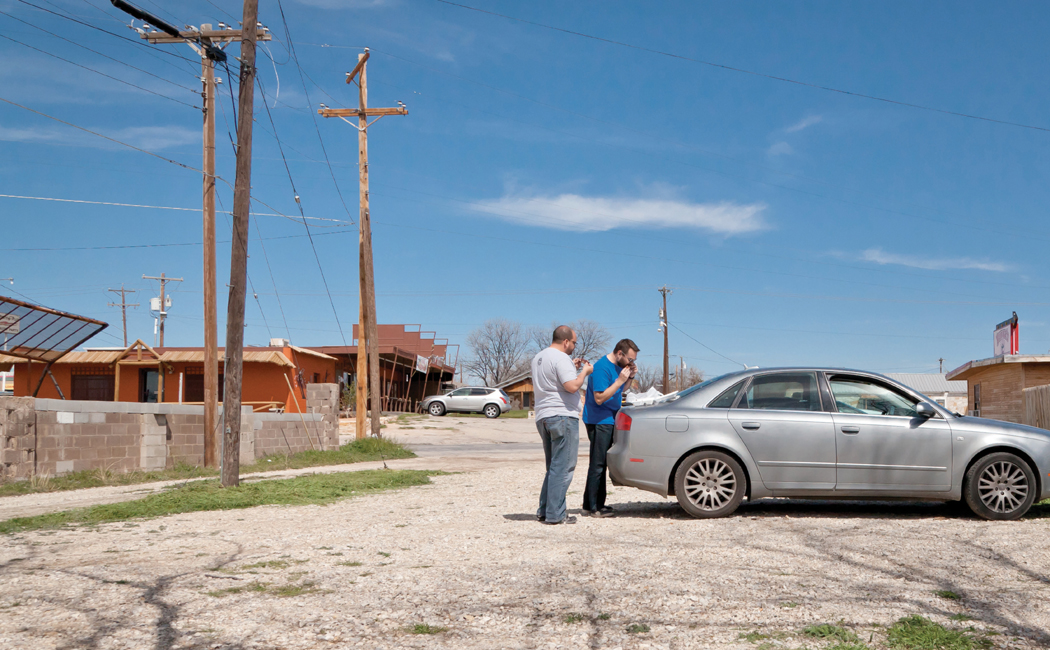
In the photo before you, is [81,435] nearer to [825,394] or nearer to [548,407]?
[548,407]

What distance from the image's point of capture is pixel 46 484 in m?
13.5

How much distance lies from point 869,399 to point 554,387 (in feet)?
10.1

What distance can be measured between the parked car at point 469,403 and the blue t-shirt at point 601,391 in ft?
114

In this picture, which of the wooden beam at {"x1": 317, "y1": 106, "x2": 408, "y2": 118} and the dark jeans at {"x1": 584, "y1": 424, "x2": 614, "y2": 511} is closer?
the dark jeans at {"x1": 584, "y1": 424, "x2": 614, "y2": 511}

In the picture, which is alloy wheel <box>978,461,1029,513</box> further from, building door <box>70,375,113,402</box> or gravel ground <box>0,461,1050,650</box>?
building door <box>70,375,113,402</box>

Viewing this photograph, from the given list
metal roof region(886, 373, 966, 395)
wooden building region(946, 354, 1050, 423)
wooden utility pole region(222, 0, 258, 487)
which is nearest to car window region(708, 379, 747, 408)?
wooden utility pole region(222, 0, 258, 487)

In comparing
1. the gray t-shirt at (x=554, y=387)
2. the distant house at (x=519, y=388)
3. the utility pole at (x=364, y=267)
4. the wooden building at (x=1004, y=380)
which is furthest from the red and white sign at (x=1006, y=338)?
the distant house at (x=519, y=388)

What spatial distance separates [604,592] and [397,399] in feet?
140

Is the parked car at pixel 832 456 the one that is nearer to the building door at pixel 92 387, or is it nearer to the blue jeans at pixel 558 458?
the blue jeans at pixel 558 458

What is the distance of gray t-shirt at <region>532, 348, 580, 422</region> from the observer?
303 inches

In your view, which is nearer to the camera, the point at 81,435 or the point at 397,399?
the point at 81,435

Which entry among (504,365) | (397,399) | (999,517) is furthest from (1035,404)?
(504,365)

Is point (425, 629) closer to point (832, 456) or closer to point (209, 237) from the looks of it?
point (832, 456)

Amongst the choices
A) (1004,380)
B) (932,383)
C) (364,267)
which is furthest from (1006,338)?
(932,383)
